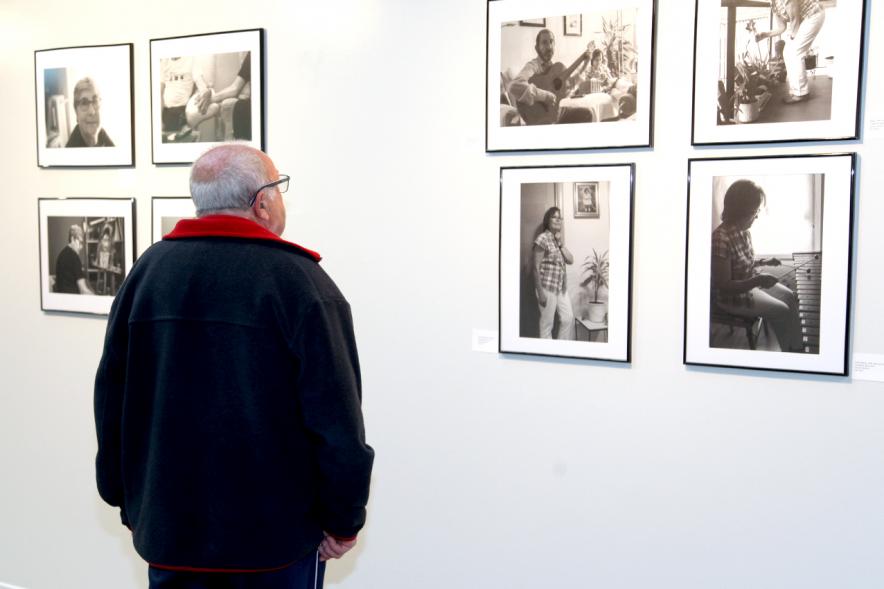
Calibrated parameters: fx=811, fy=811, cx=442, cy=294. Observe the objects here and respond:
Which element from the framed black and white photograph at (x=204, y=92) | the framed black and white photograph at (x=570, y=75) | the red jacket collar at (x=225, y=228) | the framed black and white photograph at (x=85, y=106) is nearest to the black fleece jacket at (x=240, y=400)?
the red jacket collar at (x=225, y=228)

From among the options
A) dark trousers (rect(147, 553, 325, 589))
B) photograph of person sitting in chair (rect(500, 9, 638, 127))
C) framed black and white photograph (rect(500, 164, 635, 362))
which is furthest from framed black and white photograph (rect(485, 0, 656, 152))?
dark trousers (rect(147, 553, 325, 589))

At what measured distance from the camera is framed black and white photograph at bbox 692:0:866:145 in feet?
7.36

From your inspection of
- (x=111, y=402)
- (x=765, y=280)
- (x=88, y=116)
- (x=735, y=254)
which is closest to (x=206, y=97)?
(x=88, y=116)

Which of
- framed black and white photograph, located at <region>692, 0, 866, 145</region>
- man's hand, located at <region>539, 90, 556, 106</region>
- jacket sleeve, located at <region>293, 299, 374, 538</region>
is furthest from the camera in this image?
man's hand, located at <region>539, 90, 556, 106</region>

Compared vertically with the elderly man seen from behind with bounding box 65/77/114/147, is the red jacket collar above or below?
below

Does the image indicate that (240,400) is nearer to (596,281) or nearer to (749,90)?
(596,281)

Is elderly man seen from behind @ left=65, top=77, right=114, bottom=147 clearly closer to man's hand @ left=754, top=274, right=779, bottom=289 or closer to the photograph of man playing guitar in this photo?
the photograph of man playing guitar

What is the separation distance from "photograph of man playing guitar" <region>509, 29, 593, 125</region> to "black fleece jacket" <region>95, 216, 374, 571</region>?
1.05 m

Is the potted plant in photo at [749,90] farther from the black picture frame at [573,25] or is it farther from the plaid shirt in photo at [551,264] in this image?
the plaid shirt in photo at [551,264]

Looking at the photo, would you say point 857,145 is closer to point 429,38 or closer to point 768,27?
point 768,27

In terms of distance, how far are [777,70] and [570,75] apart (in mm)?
612

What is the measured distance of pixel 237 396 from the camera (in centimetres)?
187

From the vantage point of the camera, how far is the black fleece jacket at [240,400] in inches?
73.4

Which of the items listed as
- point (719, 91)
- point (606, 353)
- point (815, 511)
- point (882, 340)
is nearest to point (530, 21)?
point (719, 91)
